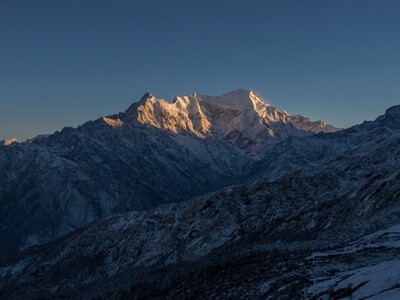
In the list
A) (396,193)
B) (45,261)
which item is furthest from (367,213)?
(45,261)

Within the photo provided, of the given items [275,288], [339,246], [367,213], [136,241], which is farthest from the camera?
[136,241]

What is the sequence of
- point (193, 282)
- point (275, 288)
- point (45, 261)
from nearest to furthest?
point (275, 288), point (193, 282), point (45, 261)

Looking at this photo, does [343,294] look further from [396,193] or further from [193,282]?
[396,193]

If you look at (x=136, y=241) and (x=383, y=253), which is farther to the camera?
(x=136, y=241)

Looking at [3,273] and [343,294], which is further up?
[3,273]

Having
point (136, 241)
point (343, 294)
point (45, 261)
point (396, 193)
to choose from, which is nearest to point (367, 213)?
point (396, 193)

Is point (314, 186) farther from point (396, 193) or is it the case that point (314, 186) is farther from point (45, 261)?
point (45, 261)
